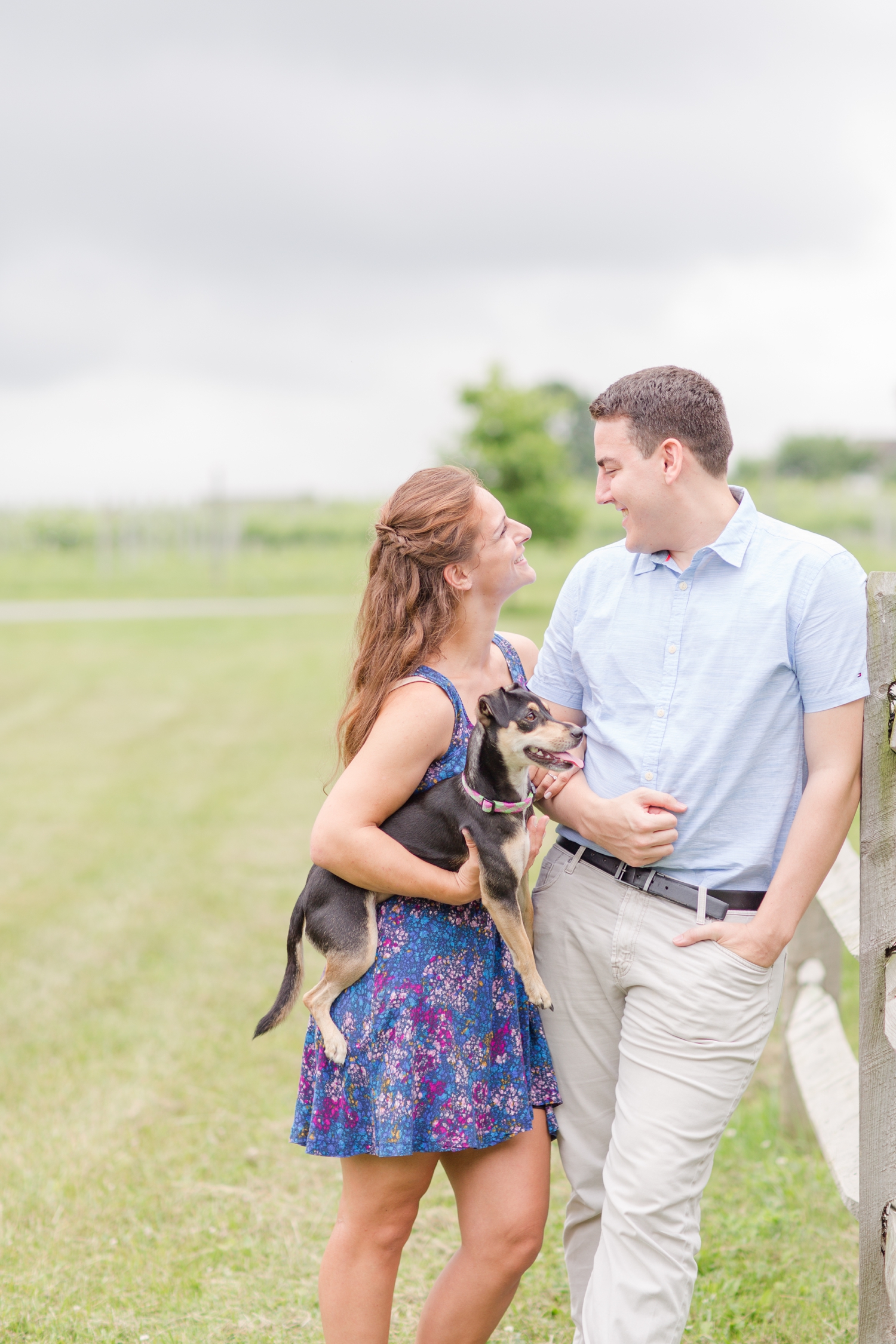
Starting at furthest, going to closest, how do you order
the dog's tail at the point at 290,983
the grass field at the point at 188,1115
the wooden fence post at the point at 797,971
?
the wooden fence post at the point at 797,971 → the grass field at the point at 188,1115 → the dog's tail at the point at 290,983

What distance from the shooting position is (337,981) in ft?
8.79

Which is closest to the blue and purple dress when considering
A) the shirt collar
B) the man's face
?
the man's face

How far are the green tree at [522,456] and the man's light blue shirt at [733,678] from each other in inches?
1007

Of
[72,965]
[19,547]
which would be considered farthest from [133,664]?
[19,547]

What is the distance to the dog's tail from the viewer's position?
2969 mm

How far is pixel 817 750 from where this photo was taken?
251cm

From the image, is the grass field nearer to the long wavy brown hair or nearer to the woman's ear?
the long wavy brown hair

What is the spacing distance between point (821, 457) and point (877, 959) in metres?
80.5

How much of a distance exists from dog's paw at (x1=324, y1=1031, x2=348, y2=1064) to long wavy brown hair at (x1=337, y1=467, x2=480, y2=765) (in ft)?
2.12

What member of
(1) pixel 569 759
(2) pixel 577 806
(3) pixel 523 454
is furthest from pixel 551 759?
(3) pixel 523 454

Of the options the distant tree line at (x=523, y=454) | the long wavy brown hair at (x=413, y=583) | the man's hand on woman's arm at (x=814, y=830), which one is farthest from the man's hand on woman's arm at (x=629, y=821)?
the distant tree line at (x=523, y=454)

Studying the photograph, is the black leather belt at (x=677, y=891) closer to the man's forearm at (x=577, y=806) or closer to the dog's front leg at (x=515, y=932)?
the man's forearm at (x=577, y=806)

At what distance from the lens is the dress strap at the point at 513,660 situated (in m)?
3.04

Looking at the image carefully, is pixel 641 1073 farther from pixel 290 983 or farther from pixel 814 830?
pixel 290 983
